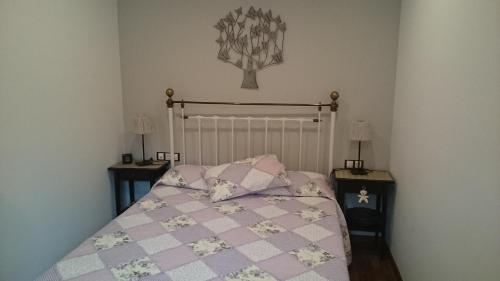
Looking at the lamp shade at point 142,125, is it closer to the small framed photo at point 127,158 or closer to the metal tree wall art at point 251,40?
the small framed photo at point 127,158

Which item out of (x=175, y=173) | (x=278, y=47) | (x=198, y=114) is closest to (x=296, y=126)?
(x=278, y=47)

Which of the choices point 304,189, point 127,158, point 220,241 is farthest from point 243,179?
point 127,158

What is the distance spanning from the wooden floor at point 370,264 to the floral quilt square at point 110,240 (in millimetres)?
1622

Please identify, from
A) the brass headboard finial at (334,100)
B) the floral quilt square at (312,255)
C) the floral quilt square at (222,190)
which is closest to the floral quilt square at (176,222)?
the floral quilt square at (222,190)

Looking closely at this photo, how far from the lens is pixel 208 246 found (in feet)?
5.48

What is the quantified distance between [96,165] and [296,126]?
1750 mm

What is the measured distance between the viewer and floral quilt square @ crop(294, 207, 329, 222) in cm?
204

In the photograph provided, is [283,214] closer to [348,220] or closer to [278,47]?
[348,220]

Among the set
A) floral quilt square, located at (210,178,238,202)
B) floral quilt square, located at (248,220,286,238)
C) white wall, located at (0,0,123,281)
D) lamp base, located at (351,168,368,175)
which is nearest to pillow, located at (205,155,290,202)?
floral quilt square, located at (210,178,238,202)

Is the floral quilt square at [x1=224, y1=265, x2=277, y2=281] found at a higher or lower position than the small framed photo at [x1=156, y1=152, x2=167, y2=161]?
lower

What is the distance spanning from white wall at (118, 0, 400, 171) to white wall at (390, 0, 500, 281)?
0.30 m

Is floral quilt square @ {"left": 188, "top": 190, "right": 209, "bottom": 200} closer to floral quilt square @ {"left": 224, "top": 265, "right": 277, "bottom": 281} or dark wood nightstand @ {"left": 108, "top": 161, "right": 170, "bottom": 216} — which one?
dark wood nightstand @ {"left": 108, "top": 161, "right": 170, "bottom": 216}

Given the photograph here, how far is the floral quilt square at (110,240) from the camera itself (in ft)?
5.45

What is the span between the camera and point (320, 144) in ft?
9.37
